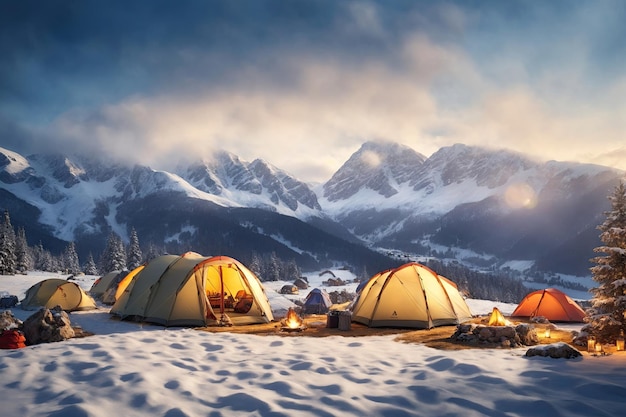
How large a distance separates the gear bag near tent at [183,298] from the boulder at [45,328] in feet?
12.8

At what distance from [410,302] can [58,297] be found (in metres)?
18.3

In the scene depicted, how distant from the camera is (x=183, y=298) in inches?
627

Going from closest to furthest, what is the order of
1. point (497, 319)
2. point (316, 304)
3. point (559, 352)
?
point (559, 352), point (497, 319), point (316, 304)

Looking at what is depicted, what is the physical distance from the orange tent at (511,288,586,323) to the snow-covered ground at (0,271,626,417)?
33.1 ft

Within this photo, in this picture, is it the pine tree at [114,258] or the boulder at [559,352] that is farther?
the pine tree at [114,258]

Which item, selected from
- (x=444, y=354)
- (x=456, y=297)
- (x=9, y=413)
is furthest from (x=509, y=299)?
(x=9, y=413)

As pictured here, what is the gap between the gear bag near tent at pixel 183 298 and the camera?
617 inches

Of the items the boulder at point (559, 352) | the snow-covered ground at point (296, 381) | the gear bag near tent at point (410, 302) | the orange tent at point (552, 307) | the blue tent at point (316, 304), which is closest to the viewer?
the snow-covered ground at point (296, 381)

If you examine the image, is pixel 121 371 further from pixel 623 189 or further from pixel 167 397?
pixel 623 189

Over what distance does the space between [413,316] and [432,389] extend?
30.8 feet

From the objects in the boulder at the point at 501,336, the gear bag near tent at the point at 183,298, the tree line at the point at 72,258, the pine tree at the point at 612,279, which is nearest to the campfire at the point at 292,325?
the gear bag near tent at the point at 183,298

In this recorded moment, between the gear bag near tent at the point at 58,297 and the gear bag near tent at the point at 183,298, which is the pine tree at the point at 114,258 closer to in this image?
the gear bag near tent at the point at 58,297

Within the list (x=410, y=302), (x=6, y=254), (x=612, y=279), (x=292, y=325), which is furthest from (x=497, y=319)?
(x=6, y=254)

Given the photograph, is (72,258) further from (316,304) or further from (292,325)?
(292,325)
